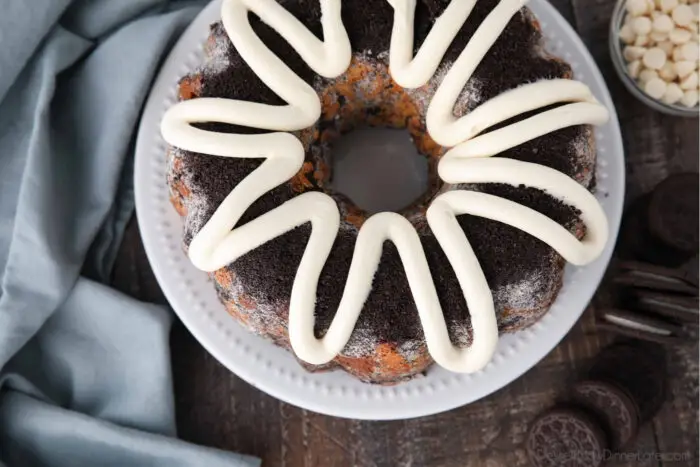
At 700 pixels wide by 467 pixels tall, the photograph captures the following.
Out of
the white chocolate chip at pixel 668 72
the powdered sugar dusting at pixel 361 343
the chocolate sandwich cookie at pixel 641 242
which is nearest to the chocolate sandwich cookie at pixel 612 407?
the chocolate sandwich cookie at pixel 641 242

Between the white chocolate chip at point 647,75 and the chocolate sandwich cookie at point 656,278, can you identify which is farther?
the white chocolate chip at point 647,75

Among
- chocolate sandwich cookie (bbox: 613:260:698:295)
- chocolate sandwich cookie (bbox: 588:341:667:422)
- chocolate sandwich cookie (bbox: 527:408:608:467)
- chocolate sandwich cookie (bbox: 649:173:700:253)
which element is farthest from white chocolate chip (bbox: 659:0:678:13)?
chocolate sandwich cookie (bbox: 527:408:608:467)

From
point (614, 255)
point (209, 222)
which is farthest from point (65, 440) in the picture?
point (614, 255)

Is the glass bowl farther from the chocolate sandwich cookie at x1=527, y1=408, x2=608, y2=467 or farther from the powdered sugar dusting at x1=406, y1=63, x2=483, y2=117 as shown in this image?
the chocolate sandwich cookie at x1=527, y1=408, x2=608, y2=467

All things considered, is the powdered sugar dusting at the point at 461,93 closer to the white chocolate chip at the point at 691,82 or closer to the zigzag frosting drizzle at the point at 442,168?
the zigzag frosting drizzle at the point at 442,168

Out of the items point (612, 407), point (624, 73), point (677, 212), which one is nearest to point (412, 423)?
point (612, 407)

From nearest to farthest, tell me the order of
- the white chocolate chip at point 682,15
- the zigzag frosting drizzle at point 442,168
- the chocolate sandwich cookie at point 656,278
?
1. the zigzag frosting drizzle at point 442,168
2. the chocolate sandwich cookie at point 656,278
3. the white chocolate chip at point 682,15

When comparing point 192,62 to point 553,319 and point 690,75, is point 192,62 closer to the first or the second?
point 553,319
